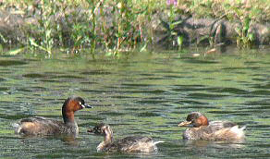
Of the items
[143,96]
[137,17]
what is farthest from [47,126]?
[137,17]

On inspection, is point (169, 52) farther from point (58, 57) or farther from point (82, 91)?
point (82, 91)

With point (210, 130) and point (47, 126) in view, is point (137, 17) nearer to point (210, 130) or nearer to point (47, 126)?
point (47, 126)

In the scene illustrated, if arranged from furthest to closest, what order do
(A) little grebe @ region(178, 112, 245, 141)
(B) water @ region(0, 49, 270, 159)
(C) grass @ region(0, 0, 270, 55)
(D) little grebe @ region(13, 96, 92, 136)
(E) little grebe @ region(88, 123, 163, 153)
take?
(C) grass @ region(0, 0, 270, 55)
(D) little grebe @ region(13, 96, 92, 136)
(A) little grebe @ region(178, 112, 245, 141)
(B) water @ region(0, 49, 270, 159)
(E) little grebe @ region(88, 123, 163, 153)

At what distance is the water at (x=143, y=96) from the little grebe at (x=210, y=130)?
19 centimetres

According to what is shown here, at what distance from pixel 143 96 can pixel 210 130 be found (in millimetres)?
3952

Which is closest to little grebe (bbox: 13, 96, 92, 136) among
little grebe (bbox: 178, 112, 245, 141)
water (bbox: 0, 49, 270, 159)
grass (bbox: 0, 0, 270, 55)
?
water (bbox: 0, 49, 270, 159)

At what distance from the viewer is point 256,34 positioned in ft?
83.9

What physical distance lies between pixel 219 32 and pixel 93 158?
47.7 ft

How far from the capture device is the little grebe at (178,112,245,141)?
13.2 meters

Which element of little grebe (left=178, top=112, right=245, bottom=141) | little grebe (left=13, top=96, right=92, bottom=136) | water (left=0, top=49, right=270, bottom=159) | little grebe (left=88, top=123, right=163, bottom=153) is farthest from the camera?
little grebe (left=13, top=96, right=92, bottom=136)

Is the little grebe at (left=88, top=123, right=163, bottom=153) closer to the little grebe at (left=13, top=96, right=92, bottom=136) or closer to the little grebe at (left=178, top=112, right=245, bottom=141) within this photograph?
the little grebe at (left=178, top=112, right=245, bottom=141)

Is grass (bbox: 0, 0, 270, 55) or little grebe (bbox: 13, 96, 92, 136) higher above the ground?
grass (bbox: 0, 0, 270, 55)

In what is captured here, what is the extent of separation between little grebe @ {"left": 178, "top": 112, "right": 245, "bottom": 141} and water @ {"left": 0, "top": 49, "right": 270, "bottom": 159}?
0.61 ft

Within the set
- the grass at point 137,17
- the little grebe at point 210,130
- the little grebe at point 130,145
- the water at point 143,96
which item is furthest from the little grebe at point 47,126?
the grass at point 137,17
